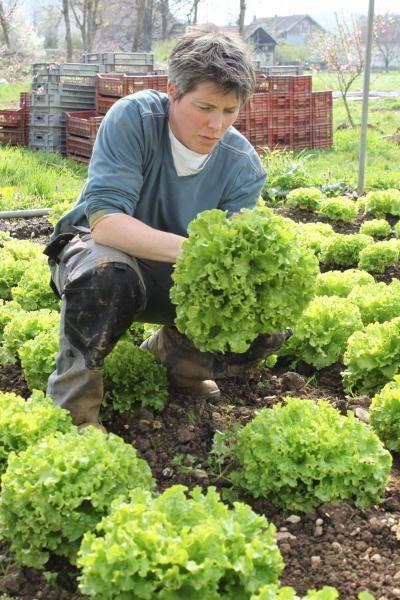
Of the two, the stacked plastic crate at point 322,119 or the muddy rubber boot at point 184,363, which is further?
the stacked plastic crate at point 322,119

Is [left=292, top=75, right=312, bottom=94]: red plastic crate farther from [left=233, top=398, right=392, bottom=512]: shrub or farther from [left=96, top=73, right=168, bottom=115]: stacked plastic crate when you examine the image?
[left=233, top=398, right=392, bottom=512]: shrub

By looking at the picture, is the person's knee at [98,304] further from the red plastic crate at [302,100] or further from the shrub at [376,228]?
the red plastic crate at [302,100]

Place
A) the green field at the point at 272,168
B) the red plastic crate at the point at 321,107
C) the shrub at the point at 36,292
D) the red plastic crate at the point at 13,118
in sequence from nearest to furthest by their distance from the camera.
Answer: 1. the shrub at the point at 36,292
2. the green field at the point at 272,168
3. the red plastic crate at the point at 13,118
4. the red plastic crate at the point at 321,107

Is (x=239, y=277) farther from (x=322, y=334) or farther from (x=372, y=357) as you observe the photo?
A: (x=322, y=334)

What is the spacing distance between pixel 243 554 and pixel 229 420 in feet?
6.25

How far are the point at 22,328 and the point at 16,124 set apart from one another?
1109 cm

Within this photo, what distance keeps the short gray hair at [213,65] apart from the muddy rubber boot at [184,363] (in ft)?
5.01

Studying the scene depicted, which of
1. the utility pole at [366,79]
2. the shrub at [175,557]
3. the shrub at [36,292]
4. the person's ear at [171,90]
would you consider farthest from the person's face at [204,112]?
the utility pole at [366,79]

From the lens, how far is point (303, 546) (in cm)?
366

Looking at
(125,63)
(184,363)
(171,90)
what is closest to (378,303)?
(184,363)

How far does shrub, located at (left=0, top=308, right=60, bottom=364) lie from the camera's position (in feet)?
18.0

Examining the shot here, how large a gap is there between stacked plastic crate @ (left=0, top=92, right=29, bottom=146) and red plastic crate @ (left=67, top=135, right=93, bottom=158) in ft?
4.64

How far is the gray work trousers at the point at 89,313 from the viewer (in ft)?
13.8

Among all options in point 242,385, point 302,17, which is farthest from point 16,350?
point 302,17
